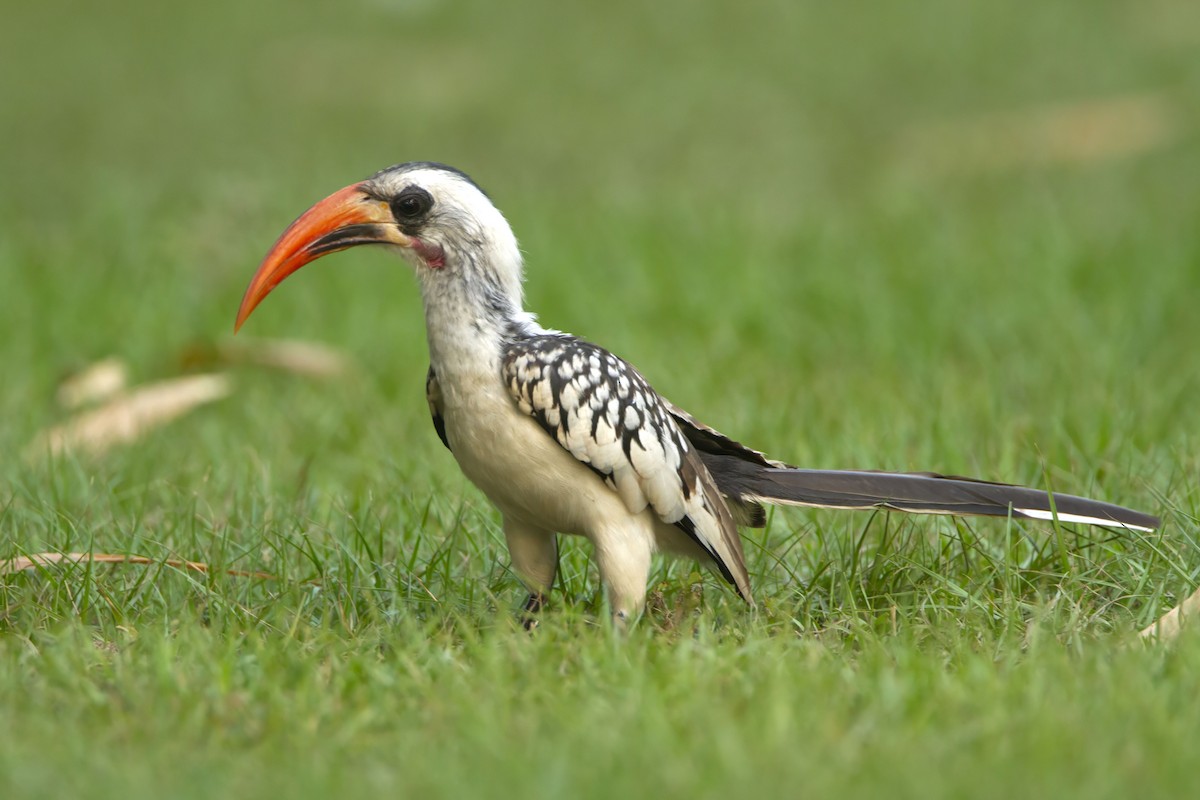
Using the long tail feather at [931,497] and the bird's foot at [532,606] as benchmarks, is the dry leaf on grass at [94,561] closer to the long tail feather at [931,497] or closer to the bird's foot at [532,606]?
the bird's foot at [532,606]

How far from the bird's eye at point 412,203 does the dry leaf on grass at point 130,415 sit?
189 centimetres

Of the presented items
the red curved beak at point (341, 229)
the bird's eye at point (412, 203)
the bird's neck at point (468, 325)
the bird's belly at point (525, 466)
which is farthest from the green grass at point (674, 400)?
the bird's eye at point (412, 203)

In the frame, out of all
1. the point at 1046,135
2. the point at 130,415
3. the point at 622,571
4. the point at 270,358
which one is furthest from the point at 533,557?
the point at 1046,135

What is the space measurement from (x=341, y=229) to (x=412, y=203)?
0.19m

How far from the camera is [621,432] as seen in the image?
350cm

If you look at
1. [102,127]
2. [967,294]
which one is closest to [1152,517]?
[967,294]

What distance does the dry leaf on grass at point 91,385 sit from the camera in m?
5.84

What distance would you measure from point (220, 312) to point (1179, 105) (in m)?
7.92

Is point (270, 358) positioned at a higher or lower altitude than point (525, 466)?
lower

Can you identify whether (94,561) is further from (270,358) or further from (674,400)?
(674,400)

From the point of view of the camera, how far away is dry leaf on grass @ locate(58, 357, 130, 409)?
584cm

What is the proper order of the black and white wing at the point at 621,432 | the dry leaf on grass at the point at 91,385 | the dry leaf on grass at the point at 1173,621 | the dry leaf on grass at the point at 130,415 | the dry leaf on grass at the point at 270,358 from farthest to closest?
1. the dry leaf on grass at the point at 270,358
2. the dry leaf on grass at the point at 91,385
3. the dry leaf on grass at the point at 130,415
4. the black and white wing at the point at 621,432
5. the dry leaf on grass at the point at 1173,621

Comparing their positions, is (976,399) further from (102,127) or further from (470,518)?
(102,127)

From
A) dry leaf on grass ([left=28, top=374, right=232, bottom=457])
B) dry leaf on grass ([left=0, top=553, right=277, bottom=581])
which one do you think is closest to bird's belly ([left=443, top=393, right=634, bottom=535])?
dry leaf on grass ([left=0, top=553, right=277, bottom=581])
